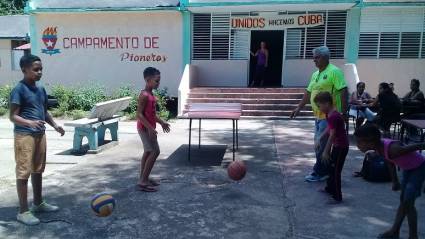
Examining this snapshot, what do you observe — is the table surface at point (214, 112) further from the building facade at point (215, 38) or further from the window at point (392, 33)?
the window at point (392, 33)

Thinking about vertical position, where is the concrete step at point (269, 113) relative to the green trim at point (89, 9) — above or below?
below

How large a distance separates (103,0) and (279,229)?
1259 cm

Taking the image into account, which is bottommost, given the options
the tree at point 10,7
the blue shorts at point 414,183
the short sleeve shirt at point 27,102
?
the blue shorts at point 414,183

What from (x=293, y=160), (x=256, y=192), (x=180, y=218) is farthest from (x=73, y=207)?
(x=293, y=160)

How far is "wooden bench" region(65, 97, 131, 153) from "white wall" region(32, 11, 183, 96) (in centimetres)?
653

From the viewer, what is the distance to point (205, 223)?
172 inches

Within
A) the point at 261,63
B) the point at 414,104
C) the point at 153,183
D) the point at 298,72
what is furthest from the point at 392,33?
the point at 153,183

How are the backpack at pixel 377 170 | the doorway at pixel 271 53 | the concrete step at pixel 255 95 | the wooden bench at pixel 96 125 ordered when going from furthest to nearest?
the doorway at pixel 271 53 → the concrete step at pixel 255 95 → the wooden bench at pixel 96 125 → the backpack at pixel 377 170

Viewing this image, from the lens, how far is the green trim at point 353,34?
46.3ft

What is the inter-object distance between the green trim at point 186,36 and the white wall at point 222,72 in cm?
44

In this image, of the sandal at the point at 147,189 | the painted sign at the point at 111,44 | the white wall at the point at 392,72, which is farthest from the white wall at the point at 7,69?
the sandal at the point at 147,189

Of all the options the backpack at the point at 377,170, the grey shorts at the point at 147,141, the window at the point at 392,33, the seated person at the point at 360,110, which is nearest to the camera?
the grey shorts at the point at 147,141

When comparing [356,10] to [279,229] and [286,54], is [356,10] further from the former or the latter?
[279,229]

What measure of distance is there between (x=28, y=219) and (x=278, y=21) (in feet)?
39.4
